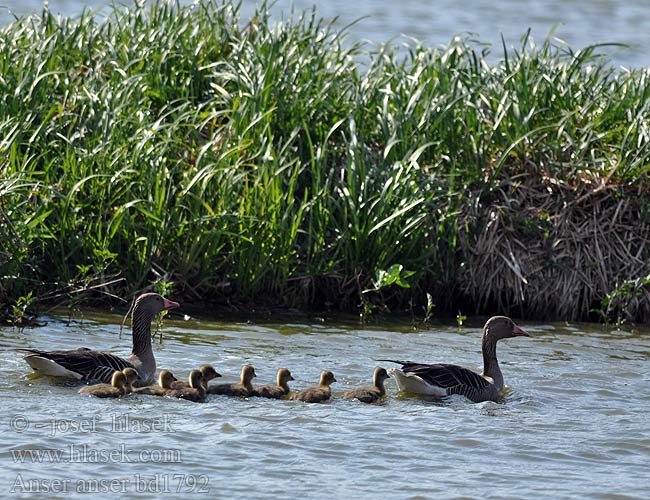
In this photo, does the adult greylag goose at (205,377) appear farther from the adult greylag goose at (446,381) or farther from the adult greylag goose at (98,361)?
the adult greylag goose at (446,381)

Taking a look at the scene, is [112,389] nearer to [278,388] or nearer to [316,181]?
[278,388]

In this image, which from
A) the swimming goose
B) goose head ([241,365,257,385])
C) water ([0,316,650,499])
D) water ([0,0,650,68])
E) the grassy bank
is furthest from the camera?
water ([0,0,650,68])

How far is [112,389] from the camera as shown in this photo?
8234mm

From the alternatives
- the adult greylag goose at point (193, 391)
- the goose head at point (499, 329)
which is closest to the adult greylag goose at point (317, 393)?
the adult greylag goose at point (193, 391)

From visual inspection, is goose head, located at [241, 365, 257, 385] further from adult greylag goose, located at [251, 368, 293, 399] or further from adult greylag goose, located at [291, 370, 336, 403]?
adult greylag goose, located at [291, 370, 336, 403]

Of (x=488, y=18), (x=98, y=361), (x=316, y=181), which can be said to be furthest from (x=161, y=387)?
(x=488, y=18)

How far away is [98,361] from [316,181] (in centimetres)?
310

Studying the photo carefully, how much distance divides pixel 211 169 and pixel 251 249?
0.75m

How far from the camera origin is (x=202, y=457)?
7141 millimetres

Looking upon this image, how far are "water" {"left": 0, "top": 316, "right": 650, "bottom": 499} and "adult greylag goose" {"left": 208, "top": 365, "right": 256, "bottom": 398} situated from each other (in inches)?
3.3

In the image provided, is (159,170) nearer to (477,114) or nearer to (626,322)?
(477,114)

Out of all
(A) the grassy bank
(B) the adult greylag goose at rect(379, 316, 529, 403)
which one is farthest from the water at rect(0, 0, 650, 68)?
(B) the adult greylag goose at rect(379, 316, 529, 403)

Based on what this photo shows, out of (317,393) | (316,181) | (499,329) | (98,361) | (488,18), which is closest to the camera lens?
(317,393)

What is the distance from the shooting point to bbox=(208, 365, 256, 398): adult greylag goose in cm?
845
